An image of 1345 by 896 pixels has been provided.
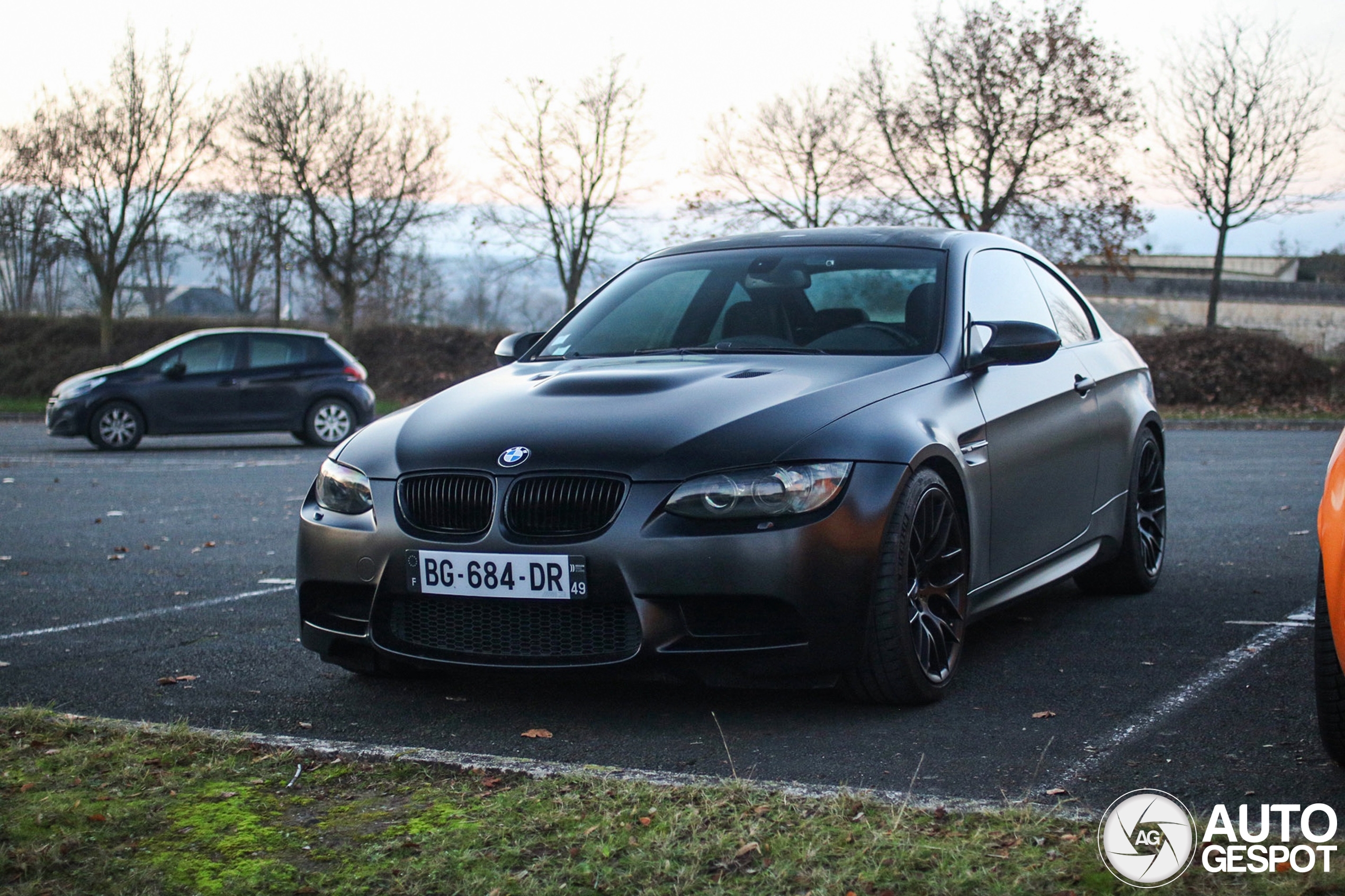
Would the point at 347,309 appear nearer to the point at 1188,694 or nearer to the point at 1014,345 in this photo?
the point at 1014,345

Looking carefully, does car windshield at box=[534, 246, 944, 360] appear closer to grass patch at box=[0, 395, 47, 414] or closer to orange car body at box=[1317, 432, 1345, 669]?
orange car body at box=[1317, 432, 1345, 669]

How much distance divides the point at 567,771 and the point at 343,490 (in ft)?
4.35

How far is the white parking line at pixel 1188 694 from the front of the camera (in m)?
3.57

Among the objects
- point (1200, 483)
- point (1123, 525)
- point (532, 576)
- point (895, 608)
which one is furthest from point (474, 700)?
point (1200, 483)

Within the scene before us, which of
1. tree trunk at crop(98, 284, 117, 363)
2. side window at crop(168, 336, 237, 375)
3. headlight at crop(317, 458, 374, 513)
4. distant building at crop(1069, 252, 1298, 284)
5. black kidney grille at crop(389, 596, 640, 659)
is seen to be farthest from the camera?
distant building at crop(1069, 252, 1298, 284)

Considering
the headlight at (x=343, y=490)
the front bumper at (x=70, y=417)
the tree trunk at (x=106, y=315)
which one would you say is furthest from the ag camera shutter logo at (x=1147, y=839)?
the tree trunk at (x=106, y=315)

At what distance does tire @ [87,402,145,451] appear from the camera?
17797mm

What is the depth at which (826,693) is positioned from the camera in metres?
4.37

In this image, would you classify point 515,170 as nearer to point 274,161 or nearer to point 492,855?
point 274,161

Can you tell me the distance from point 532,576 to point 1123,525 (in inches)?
127

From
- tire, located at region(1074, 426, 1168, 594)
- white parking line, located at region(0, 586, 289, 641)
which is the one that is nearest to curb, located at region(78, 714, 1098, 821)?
white parking line, located at region(0, 586, 289, 641)

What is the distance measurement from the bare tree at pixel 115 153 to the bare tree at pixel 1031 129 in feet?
55.3

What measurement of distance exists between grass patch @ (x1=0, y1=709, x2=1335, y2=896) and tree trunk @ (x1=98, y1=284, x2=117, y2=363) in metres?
30.4

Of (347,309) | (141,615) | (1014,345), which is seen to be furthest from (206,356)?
(1014,345)
